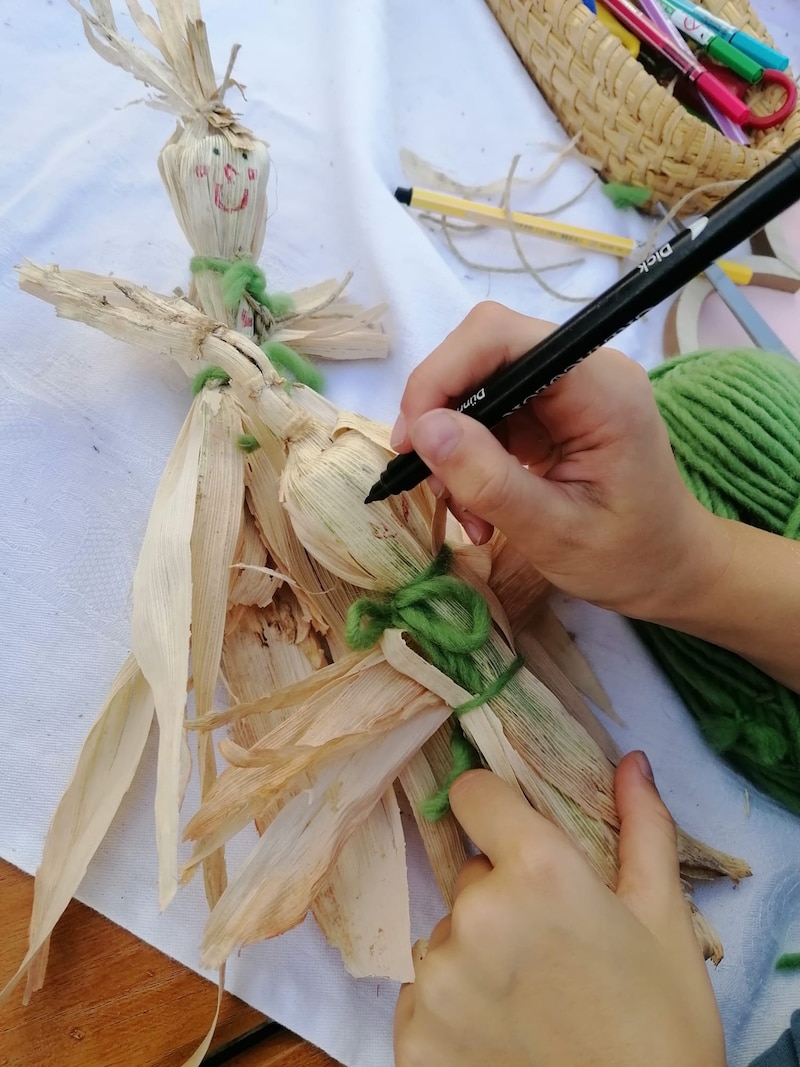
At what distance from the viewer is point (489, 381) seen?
50 centimetres

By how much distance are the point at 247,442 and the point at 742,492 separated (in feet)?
1.33

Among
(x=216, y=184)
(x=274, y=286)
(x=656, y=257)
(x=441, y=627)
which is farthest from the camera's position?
(x=274, y=286)

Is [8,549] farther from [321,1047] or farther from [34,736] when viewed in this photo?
[321,1047]

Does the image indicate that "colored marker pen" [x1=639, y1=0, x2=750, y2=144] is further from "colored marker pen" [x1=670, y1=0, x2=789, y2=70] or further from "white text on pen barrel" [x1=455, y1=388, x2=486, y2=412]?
"white text on pen barrel" [x1=455, y1=388, x2=486, y2=412]

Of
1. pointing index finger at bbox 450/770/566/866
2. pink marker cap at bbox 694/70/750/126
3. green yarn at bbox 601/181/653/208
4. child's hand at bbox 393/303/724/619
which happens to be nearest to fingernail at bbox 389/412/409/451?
child's hand at bbox 393/303/724/619

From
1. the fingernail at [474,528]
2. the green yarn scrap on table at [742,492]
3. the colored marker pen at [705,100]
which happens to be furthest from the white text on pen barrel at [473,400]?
the colored marker pen at [705,100]

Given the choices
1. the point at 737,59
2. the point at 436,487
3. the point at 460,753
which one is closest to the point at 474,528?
the point at 436,487

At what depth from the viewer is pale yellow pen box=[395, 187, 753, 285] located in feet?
2.64

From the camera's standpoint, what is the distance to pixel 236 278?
2.10 ft

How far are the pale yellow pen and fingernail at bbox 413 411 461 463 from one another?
437 millimetres

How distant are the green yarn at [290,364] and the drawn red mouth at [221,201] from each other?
0.37ft

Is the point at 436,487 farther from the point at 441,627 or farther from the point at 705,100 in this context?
the point at 705,100

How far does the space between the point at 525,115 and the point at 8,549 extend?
744 mm

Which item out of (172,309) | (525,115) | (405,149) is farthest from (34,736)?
(525,115)
